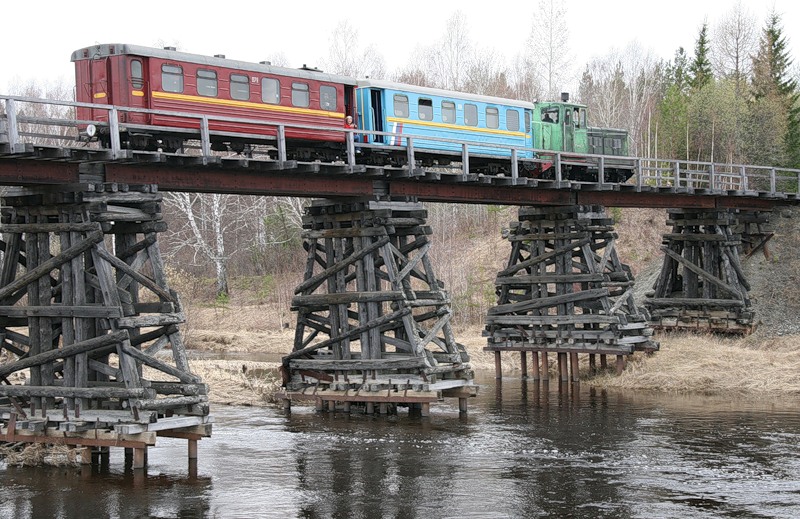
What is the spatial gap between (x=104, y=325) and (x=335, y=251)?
25.5 ft

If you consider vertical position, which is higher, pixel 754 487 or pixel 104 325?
pixel 104 325

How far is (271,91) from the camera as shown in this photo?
25.3m

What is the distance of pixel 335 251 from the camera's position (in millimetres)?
24453

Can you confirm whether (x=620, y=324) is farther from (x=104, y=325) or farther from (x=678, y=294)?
(x=104, y=325)

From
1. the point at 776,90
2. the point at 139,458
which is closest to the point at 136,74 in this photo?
the point at 139,458

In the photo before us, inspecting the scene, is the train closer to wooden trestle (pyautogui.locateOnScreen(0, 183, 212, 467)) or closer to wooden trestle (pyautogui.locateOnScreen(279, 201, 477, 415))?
wooden trestle (pyautogui.locateOnScreen(0, 183, 212, 467))

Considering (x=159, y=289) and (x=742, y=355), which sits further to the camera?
(x=742, y=355)

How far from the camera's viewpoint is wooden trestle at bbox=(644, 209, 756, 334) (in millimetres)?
34344

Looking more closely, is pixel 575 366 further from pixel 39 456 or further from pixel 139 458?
pixel 39 456

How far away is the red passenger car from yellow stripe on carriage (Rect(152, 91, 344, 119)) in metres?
0.02

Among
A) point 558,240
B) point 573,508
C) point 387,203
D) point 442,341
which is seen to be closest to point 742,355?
point 558,240

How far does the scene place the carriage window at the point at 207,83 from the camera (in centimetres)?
2383

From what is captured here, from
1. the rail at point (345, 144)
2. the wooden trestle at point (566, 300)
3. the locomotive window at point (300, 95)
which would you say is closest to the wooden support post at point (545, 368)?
the wooden trestle at point (566, 300)

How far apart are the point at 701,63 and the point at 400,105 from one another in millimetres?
41132
